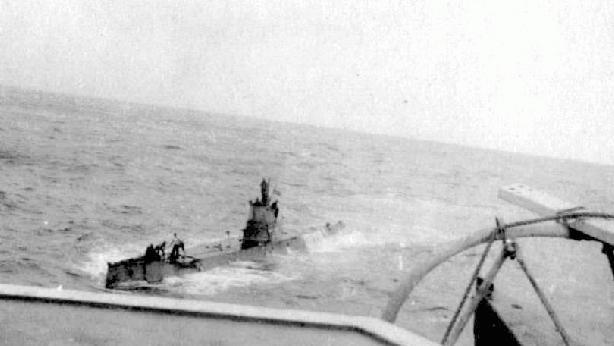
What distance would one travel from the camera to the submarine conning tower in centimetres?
3242

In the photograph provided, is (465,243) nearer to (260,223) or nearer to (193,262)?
(193,262)

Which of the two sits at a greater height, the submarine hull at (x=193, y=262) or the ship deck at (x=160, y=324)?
the ship deck at (x=160, y=324)

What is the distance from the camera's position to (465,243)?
350 inches

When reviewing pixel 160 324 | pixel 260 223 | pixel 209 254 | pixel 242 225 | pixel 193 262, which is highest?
pixel 160 324

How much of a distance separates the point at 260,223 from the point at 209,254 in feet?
11.4

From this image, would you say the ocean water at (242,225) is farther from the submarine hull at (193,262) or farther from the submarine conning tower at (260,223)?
the submarine conning tower at (260,223)

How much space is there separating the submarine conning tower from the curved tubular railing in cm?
2338

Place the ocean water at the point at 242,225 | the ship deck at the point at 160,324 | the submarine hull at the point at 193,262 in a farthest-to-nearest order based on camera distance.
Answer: the ocean water at the point at 242,225 < the submarine hull at the point at 193,262 < the ship deck at the point at 160,324

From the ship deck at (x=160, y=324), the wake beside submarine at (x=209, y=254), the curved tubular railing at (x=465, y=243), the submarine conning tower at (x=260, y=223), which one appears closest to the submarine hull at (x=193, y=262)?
the wake beside submarine at (x=209, y=254)

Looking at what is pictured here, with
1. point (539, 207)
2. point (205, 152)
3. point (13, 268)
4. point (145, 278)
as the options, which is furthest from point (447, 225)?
point (205, 152)

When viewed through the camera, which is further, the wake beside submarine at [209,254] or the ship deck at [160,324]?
the wake beside submarine at [209,254]

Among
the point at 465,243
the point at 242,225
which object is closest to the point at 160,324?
the point at 465,243

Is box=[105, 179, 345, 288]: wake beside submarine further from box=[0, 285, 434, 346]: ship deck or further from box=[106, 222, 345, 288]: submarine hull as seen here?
box=[0, 285, 434, 346]: ship deck

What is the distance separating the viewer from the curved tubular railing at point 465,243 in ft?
28.2
